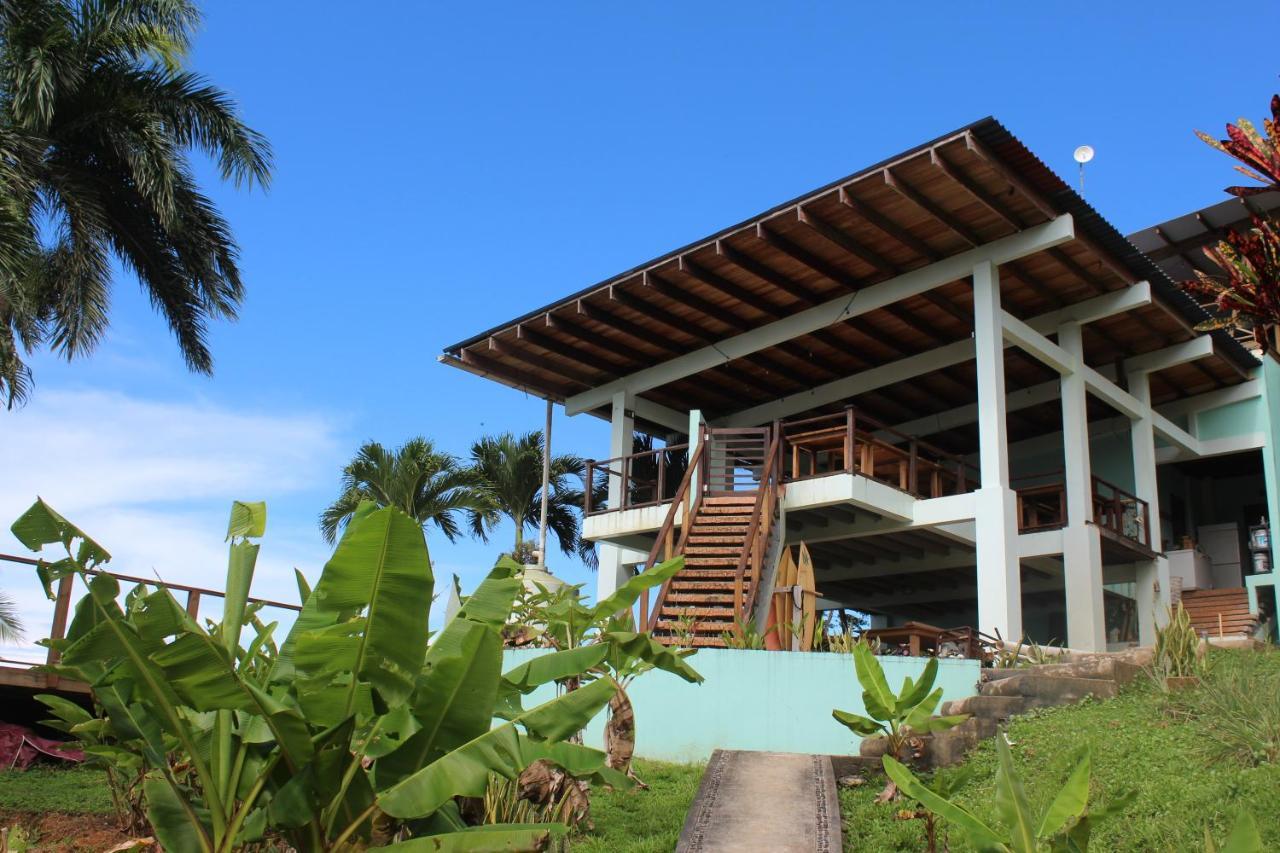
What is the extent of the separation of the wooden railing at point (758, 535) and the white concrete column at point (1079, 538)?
4.01m

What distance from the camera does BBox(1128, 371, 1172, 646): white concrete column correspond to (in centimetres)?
1669

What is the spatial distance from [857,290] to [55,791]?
38.0ft

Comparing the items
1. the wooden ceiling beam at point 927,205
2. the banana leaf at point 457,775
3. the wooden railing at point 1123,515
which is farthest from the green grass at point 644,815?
the wooden railing at point 1123,515

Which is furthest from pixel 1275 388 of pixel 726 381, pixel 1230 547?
pixel 726 381

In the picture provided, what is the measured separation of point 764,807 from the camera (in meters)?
7.55

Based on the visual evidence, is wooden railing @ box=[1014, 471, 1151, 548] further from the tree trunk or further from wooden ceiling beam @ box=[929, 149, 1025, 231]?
the tree trunk

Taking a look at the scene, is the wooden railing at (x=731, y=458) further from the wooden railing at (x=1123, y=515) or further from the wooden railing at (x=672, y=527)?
the wooden railing at (x=1123, y=515)

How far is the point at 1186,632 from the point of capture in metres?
9.94

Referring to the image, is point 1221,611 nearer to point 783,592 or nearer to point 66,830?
point 783,592

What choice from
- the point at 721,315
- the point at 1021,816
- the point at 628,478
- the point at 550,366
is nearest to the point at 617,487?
the point at 628,478

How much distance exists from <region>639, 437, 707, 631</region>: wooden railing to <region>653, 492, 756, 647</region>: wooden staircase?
0.25 feet

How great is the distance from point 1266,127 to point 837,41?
8.79m

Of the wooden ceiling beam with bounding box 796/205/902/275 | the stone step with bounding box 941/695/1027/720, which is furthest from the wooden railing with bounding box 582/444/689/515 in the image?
the stone step with bounding box 941/695/1027/720

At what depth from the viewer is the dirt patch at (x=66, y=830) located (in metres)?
7.66
